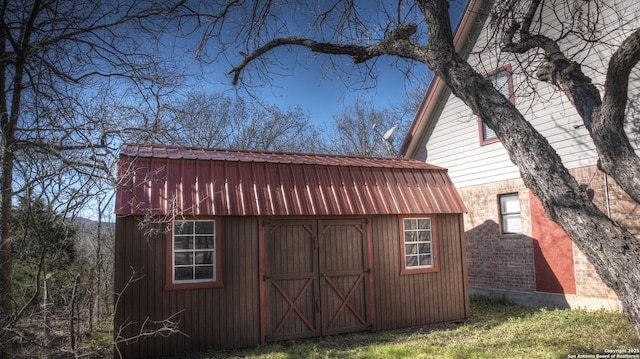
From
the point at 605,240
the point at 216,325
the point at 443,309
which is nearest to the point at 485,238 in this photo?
the point at 443,309

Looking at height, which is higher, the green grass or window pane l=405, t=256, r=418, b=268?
window pane l=405, t=256, r=418, b=268

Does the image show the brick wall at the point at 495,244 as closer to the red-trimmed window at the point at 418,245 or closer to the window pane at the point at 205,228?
the red-trimmed window at the point at 418,245

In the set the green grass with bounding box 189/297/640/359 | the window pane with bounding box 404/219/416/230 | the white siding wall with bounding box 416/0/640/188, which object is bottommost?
the green grass with bounding box 189/297/640/359

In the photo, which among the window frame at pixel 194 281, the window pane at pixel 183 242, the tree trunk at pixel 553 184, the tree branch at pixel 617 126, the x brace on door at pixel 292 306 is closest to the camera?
the tree trunk at pixel 553 184

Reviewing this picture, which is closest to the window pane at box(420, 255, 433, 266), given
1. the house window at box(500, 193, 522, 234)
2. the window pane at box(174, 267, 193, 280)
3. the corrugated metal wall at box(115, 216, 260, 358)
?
the house window at box(500, 193, 522, 234)

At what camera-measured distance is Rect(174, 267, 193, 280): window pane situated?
7.75 meters

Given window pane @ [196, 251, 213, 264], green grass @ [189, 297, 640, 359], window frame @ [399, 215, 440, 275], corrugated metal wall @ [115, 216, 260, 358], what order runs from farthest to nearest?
window frame @ [399, 215, 440, 275]
window pane @ [196, 251, 213, 264]
corrugated metal wall @ [115, 216, 260, 358]
green grass @ [189, 297, 640, 359]

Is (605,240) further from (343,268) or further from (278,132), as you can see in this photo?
(278,132)

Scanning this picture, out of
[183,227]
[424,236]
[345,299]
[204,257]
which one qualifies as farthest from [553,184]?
[424,236]

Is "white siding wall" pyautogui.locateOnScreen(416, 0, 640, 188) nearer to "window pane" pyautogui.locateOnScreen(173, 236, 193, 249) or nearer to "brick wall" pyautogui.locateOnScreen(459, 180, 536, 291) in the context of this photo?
"brick wall" pyautogui.locateOnScreen(459, 180, 536, 291)

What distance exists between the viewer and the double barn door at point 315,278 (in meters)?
8.40

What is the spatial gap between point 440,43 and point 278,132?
70.6 ft

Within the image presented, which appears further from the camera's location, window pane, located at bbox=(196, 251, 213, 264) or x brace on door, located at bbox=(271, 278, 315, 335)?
x brace on door, located at bbox=(271, 278, 315, 335)

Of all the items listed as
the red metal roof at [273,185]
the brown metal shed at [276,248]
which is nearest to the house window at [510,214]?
the brown metal shed at [276,248]
